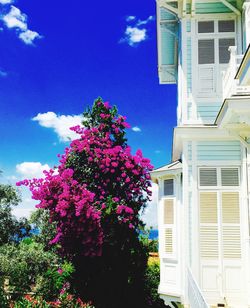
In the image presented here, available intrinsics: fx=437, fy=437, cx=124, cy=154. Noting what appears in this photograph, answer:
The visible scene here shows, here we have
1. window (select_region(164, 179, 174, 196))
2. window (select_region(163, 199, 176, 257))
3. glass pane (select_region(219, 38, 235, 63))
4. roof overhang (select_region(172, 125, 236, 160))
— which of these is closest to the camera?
roof overhang (select_region(172, 125, 236, 160))

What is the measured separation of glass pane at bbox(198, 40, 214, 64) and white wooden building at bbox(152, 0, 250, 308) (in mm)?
24

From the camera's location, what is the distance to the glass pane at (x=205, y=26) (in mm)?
10645

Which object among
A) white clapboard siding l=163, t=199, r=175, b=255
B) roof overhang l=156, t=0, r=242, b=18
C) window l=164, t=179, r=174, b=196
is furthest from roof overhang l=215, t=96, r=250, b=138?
roof overhang l=156, t=0, r=242, b=18

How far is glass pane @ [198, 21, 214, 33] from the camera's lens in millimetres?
10645

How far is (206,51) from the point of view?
10633 millimetres

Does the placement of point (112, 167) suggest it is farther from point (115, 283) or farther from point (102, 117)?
point (115, 283)

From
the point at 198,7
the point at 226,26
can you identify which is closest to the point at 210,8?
the point at 198,7

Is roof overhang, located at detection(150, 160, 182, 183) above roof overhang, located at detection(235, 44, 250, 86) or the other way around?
the other way around

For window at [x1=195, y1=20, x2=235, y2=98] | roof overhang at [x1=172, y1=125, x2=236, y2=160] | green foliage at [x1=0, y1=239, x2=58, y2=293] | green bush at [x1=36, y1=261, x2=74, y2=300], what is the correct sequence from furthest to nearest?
green bush at [x1=36, y1=261, x2=74, y2=300] → green foliage at [x1=0, y1=239, x2=58, y2=293] → window at [x1=195, y1=20, x2=235, y2=98] → roof overhang at [x1=172, y1=125, x2=236, y2=160]

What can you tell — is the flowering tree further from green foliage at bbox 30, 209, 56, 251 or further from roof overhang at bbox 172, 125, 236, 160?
roof overhang at bbox 172, 125, 236, 160

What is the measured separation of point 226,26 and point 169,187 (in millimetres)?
4207

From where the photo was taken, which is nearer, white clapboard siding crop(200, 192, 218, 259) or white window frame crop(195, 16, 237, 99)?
white clapboard siding crop(200, 192, 218, 259)

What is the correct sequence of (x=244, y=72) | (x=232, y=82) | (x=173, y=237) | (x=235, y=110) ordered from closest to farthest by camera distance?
(x=235, y=110) < (x=244, y=72) < (x=232, y=82) < (x=173, y=237)

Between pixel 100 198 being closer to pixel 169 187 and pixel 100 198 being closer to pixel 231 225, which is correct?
pixel 169 187
